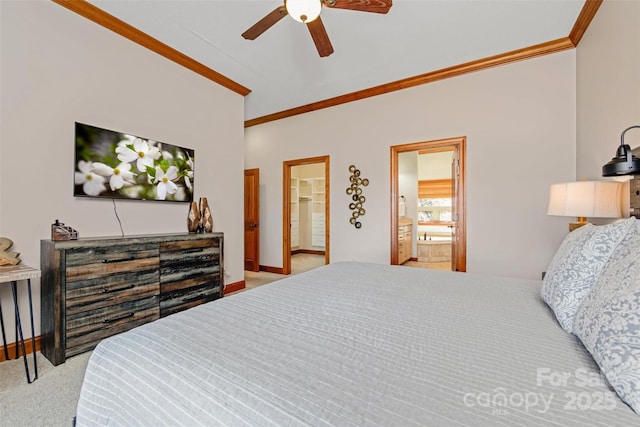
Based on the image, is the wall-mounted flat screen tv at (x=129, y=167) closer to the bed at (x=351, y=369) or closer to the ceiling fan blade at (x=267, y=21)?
the ceiling fan blade at (x=267, y=21)

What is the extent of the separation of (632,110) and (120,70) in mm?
4209

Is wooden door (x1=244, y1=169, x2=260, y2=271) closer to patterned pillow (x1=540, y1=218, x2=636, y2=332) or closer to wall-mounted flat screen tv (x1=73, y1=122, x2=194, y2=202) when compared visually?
wall-mounted flat screen tv (x1=73, y1=122, x2=194, y2=202)

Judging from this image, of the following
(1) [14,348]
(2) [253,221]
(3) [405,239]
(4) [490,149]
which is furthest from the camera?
(3) [405,239]

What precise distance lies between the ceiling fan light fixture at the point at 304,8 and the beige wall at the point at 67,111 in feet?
6.36

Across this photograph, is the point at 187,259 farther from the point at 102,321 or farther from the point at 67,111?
the point at 67,111

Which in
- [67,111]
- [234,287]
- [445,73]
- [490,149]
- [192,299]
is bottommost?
[234,287]

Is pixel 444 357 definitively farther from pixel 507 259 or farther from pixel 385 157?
pixel 385 157

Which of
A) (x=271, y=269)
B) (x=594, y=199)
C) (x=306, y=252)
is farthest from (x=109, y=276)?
(x=306, y=252)

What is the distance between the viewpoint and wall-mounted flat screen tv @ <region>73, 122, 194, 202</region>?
247 centimetres

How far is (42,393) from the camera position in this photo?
5.57ft

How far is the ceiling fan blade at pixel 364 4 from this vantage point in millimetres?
1932

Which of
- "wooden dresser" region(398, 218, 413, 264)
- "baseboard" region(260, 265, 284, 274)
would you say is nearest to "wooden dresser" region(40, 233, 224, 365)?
"baseboard" region(260, 265, 284, 274)

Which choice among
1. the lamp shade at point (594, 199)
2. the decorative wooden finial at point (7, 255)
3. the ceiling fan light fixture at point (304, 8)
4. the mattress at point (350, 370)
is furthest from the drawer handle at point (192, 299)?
the lamp shade at point (594, 199)

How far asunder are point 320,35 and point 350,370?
2410 mm
